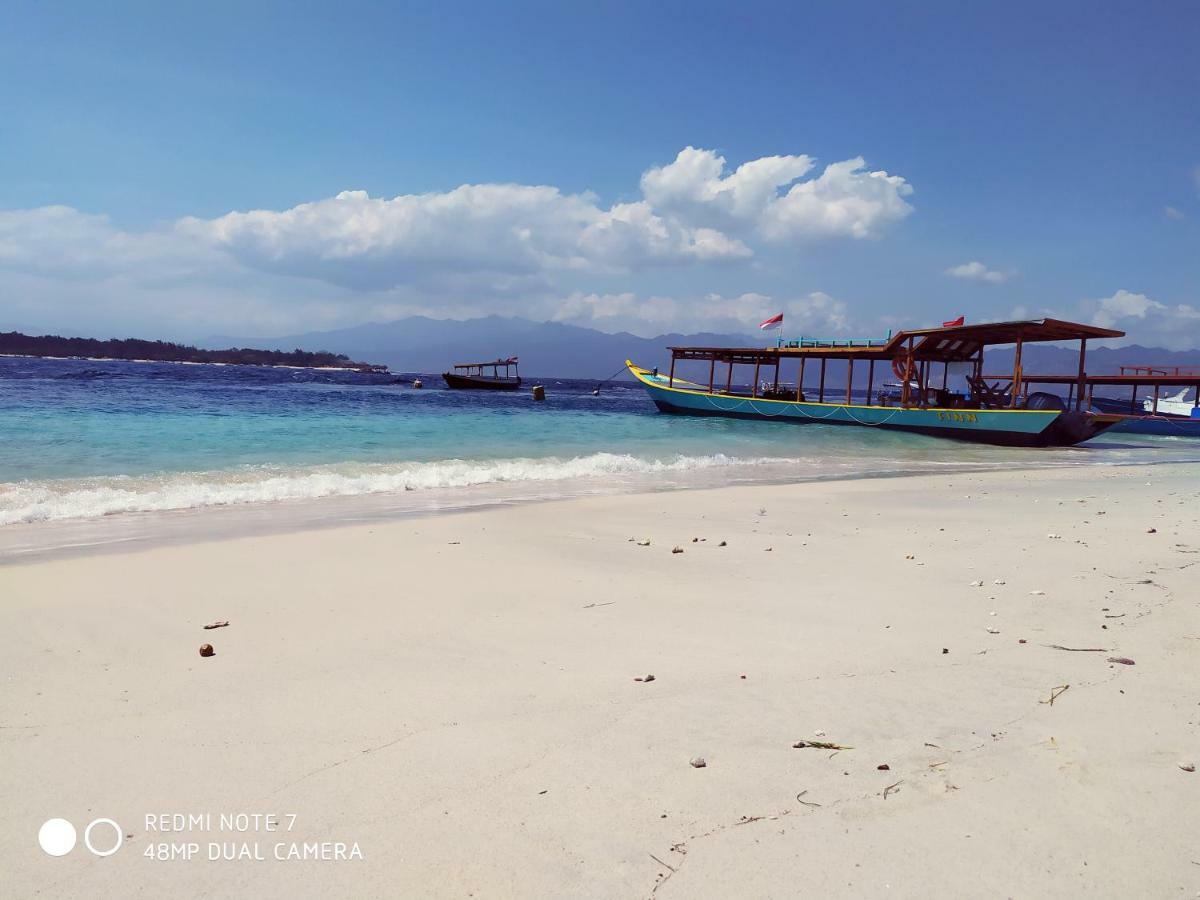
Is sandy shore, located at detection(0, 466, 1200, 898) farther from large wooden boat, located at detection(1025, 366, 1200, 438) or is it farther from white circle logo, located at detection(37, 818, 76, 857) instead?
large wooden boat, located at detection(1025, 366, 1200, 438)

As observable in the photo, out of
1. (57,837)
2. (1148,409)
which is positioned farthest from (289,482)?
(1148,409)

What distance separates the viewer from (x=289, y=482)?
10398 millimetres

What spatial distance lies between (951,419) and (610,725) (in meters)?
25.4

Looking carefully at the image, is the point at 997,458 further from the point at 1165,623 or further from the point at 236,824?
the point at 236,824

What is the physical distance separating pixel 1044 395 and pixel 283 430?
30463mm

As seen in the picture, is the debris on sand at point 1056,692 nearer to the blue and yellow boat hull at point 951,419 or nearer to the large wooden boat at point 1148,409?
the blue and yellow boat hull at point 951,419

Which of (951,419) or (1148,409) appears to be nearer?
(951,419)

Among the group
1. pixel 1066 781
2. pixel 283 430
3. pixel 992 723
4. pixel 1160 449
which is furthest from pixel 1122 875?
pixel 1160 449

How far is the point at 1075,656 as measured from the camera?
355cm

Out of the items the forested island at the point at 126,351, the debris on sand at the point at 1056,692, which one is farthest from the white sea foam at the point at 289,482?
the forested island at the point at 126,351

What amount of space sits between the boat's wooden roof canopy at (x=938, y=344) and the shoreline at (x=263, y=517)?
14524mm

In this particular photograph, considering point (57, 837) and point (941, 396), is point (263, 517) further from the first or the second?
point (941, 396)

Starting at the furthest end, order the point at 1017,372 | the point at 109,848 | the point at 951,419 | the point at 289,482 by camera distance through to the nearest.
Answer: the point at 951,419, the point at 1017,372, the point at 289,482, the point at 109,848

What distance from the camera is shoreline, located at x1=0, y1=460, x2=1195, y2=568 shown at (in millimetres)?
6582
